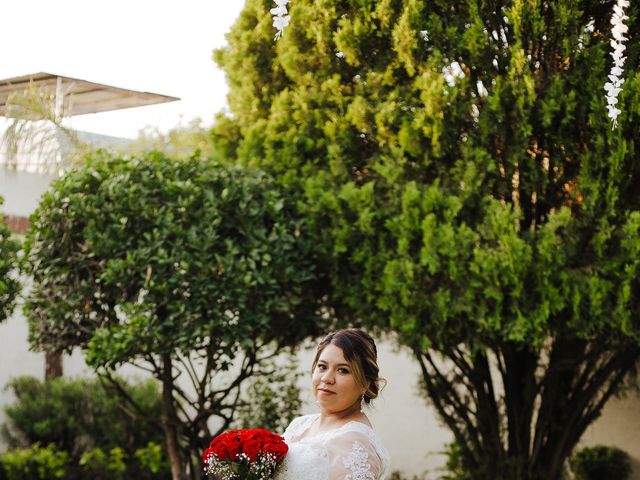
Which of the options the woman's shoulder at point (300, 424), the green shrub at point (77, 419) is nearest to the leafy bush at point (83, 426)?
the green shrub at point (77, 419)

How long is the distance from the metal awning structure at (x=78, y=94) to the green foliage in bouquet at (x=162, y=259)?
2.19 m

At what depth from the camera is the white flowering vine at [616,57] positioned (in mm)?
6332

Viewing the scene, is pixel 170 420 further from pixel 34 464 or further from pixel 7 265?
pixel 34 464

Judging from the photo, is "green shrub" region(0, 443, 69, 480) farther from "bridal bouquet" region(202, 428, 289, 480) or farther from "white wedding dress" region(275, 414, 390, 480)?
"white wedding dress" region(275, 414, 390, 480)

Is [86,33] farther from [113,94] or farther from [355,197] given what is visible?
[355,197]

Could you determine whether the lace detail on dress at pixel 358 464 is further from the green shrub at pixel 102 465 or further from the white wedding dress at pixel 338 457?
the green shrub at pixel 102 465

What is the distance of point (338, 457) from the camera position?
3262mm

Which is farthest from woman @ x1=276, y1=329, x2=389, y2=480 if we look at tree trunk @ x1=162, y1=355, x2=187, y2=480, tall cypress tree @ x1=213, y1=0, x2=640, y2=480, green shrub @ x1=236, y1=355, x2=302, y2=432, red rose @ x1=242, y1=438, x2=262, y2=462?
green shrub @ x1=236, y1=355, x2=302, y2=432

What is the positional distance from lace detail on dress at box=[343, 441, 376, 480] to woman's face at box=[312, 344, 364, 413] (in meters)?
0.23

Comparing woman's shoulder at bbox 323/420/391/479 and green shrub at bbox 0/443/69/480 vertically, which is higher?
woman's shoulder at bbox 323/420/391/479

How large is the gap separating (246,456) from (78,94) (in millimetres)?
8494

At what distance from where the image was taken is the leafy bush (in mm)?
11062

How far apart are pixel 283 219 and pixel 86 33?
271 inches

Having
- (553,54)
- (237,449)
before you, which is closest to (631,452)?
(553,54)
